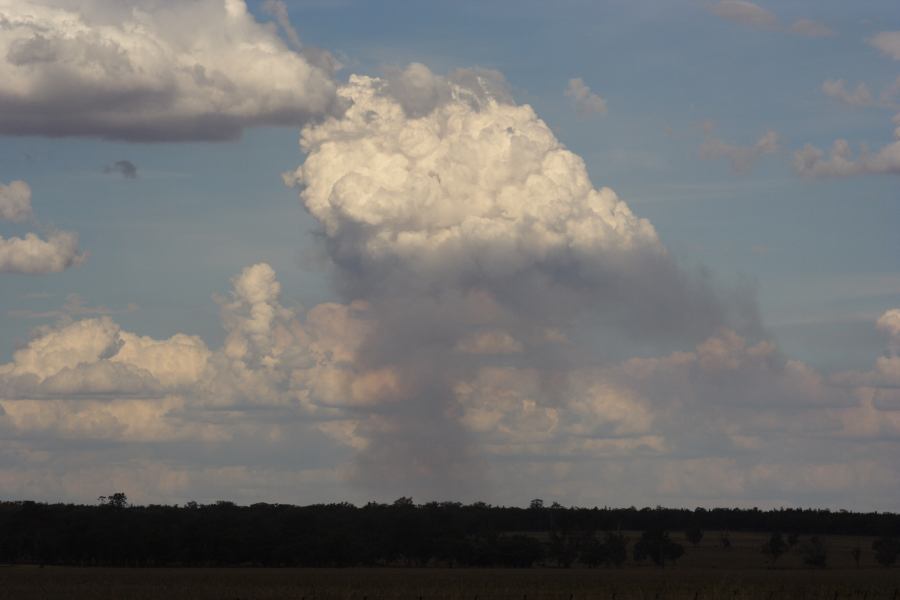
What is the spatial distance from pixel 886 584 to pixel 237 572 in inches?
3252

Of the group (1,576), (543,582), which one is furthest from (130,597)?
(543,582)

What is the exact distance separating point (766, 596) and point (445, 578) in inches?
2221

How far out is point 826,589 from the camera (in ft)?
459

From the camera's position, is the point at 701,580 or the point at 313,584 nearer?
the point at 313,584

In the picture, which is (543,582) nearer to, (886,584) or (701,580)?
(701,580)

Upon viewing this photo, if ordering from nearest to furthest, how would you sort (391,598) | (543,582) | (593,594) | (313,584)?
(391,598) → (593,594) → (313,584) → (543,582)

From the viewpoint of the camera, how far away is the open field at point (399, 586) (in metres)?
120

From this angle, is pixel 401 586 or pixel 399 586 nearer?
pixel 399 586

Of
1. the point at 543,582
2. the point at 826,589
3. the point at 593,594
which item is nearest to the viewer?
the point at 593,594

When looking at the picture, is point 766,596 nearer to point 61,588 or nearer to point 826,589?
point 826,589

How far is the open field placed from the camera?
4727 inches

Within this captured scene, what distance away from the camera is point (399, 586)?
14462cm

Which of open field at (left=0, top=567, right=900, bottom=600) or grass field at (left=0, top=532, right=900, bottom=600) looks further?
open field at (left=0, top=567, right=900, bottom=600)

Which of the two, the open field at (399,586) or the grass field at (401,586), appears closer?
the grass field at (401,586)
